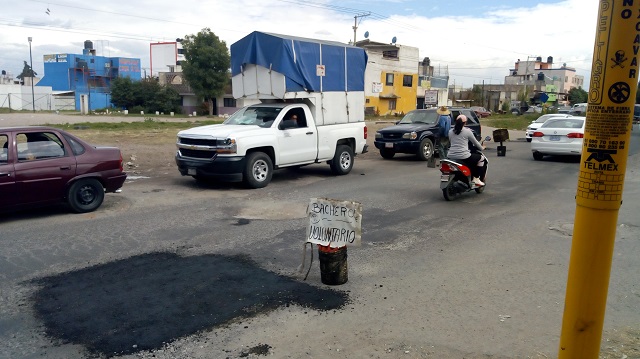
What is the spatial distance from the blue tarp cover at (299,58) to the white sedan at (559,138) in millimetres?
7869

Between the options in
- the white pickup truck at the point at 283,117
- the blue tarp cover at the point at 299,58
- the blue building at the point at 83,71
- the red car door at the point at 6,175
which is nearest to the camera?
the red car door at the point at 6,175

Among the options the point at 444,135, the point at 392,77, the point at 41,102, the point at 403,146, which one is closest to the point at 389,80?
the point at 392,77

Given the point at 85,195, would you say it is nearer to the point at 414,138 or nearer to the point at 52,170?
the point at 52,170

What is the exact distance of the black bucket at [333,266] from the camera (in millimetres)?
5695

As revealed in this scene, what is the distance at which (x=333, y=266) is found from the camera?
5727 millimetres

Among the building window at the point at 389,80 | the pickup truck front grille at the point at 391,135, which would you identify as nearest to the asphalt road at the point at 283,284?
the pickup truck front grille at the point at 391,135

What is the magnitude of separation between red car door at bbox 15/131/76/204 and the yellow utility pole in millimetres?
8037

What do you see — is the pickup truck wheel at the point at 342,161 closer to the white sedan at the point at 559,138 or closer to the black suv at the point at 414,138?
the black suv at the point at 414,138

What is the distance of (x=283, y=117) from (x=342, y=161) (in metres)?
2.50

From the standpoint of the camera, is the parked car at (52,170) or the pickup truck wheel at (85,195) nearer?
the parked car at (52,170)

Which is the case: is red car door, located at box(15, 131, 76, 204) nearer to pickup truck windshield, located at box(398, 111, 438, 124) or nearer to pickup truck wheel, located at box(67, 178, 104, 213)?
pickup truck wheel, located at box(67, 178, 104, 213)

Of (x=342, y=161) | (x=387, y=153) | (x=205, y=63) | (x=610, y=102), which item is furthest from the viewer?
(x=205, y=63)

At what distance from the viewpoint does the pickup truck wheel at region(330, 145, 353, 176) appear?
14.2 metres

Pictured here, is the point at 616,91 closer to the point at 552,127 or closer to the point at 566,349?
the point at 566,349
